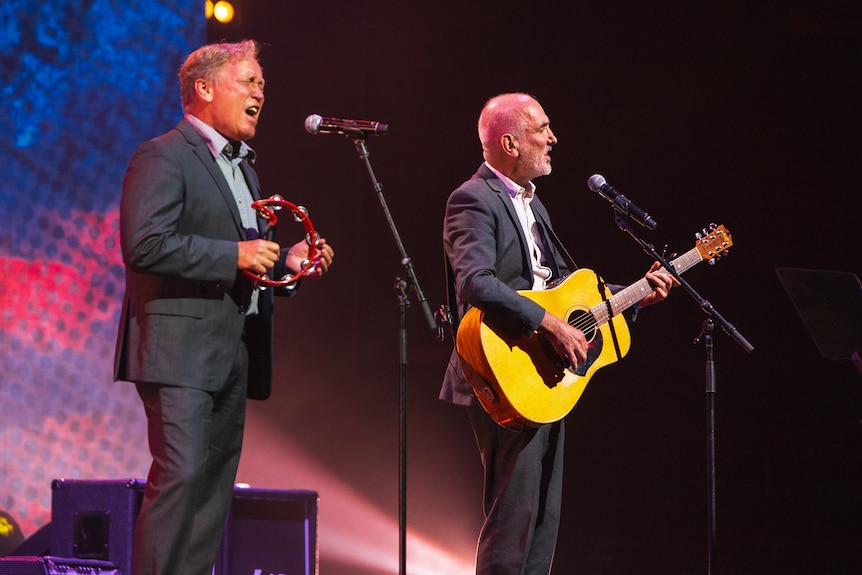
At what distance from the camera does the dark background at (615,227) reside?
5.40 metres

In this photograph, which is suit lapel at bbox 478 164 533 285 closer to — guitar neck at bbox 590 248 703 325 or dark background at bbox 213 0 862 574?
guitar neck at bbox 590 248 703 325

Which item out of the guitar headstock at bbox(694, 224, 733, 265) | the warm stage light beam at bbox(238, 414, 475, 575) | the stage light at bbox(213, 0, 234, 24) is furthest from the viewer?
the warm stage light beam at bbox(238, 414, 475, 575)

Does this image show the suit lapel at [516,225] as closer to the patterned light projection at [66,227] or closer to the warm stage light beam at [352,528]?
the patterned light projection at [66,227]

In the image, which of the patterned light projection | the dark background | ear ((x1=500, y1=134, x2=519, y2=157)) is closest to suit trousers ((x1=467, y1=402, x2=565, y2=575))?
ear ((x1=500, y1=134, x2=519, y2=157))

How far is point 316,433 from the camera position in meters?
5.41

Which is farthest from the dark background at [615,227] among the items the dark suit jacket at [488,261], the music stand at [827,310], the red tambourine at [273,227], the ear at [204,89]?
the red tambourine at [273,227]

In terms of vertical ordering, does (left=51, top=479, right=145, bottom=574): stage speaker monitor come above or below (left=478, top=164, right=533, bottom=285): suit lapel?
below

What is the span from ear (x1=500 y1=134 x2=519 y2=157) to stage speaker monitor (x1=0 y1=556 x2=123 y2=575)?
2162mm

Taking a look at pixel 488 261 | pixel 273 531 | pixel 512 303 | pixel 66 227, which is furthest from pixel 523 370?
pixel 66 227

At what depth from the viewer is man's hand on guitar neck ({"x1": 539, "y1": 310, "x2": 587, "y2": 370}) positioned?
10.3 ft

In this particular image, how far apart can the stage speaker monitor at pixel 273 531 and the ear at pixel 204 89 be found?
68.6 inches

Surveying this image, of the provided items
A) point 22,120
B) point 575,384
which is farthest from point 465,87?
point 575,384

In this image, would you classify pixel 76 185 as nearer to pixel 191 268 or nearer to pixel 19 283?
pixel 19 283

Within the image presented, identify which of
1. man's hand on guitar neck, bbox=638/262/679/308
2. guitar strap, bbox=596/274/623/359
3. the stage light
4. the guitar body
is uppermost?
the stage light
